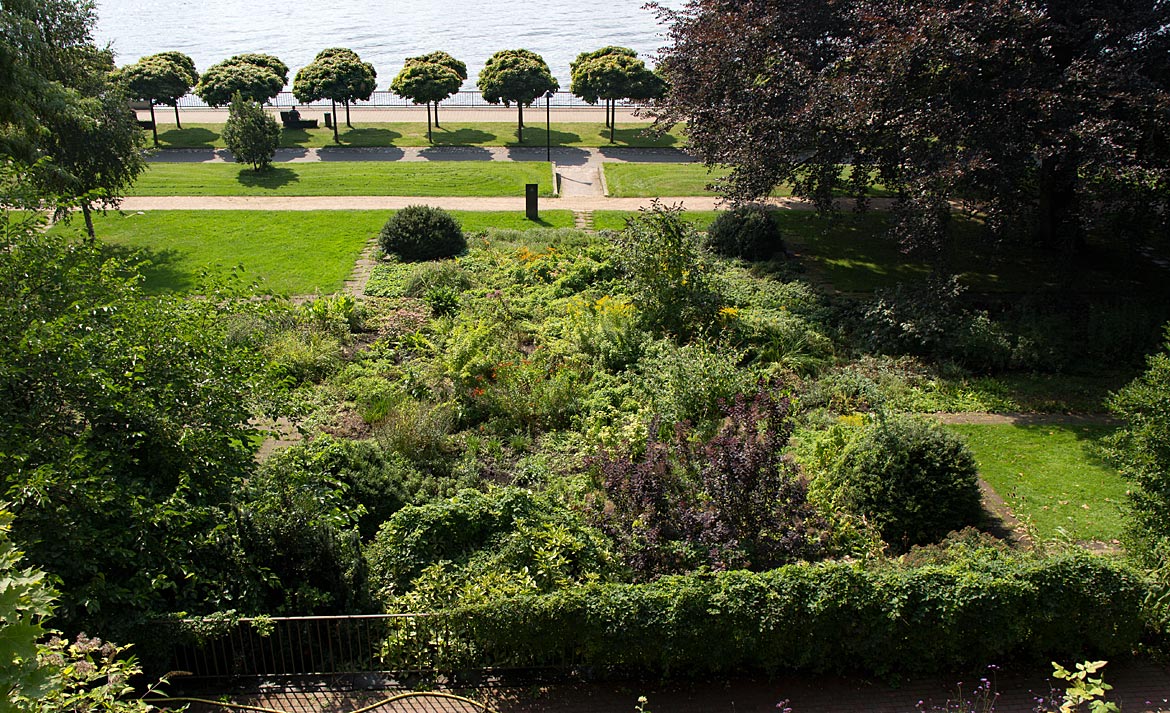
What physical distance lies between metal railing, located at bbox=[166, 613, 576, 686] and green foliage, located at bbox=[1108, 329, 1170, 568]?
20.9 feet

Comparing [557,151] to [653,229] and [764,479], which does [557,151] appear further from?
[764,479]

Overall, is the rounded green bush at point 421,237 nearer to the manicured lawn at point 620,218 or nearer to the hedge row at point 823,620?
the manicured lawn at point 620,218

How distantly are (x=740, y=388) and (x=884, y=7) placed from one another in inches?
332

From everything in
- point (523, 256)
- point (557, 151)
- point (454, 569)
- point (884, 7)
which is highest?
point (884, 7)

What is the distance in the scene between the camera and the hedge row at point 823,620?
8227 millimetres

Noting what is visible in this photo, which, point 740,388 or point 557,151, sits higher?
point 557,151

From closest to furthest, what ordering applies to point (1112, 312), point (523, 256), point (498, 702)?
point (498, 702) < point (1112, 312) < point (523, 256)

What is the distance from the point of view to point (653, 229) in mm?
17125

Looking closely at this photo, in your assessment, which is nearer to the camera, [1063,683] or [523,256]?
[1063,683]

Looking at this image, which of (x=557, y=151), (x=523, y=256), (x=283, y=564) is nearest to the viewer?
(x=283, y=564)

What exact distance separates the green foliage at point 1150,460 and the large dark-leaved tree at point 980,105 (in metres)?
5.51

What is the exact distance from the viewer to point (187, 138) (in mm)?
33875

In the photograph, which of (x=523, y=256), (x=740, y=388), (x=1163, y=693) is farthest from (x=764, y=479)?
(x=523, y=256)

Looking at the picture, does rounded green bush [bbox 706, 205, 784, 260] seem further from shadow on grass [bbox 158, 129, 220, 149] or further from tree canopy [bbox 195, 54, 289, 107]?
shadow on grass [bbox 158, 129, 220, 149]
